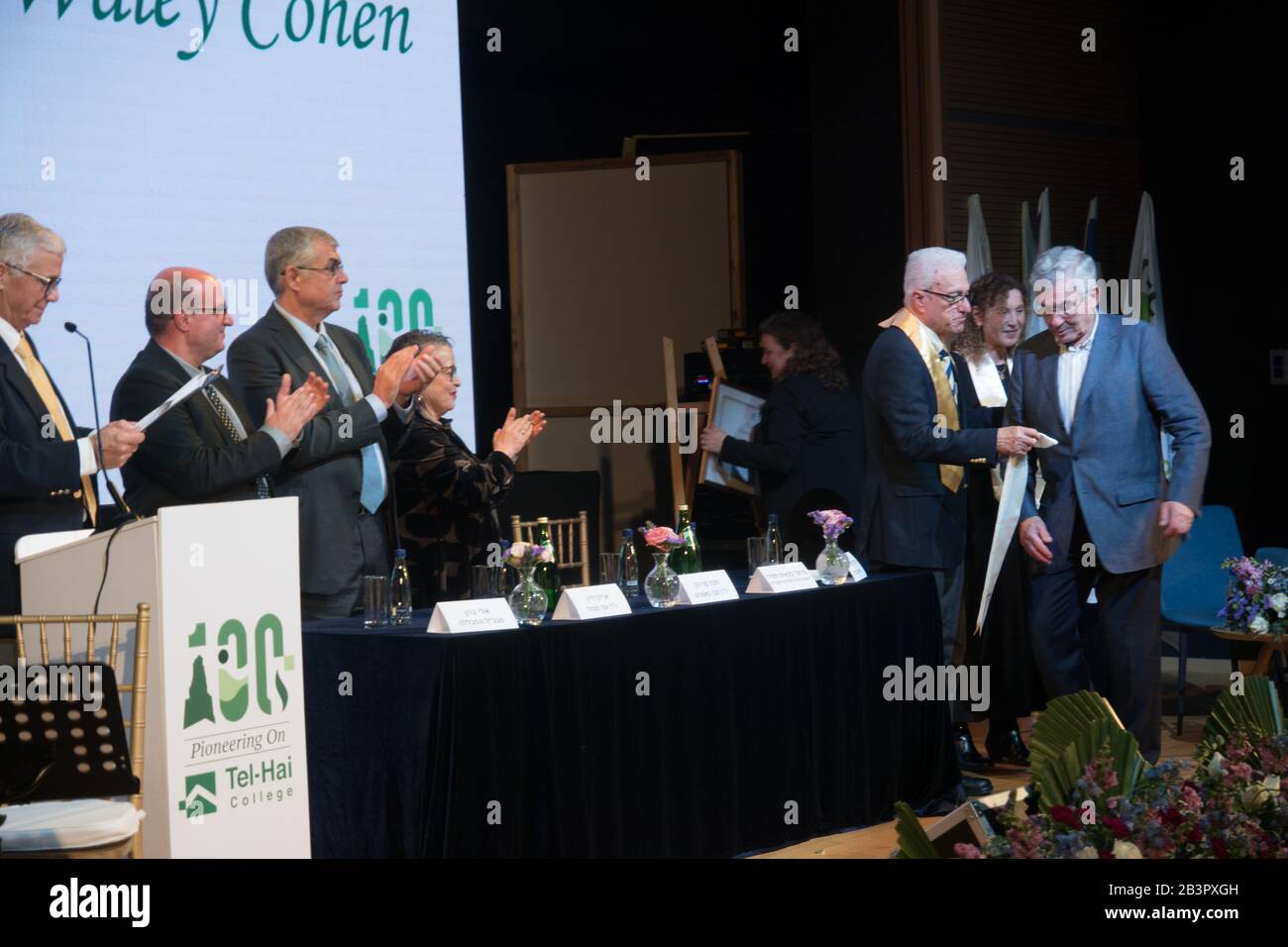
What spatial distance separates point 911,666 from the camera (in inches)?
175

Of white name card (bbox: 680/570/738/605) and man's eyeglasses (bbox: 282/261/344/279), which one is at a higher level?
man's eyeglasses (bbox: 282/261/344/279)

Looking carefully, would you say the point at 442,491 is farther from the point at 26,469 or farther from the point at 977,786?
the point at 977,786

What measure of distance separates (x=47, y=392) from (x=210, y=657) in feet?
4.25

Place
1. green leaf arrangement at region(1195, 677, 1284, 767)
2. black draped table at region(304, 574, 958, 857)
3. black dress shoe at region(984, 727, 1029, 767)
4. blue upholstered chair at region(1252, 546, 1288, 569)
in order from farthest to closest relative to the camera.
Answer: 1. blue upholstered chair at region(1252, 546, 1288, 569)
2. black dress shoe at region(984, 727, 1029, 767)
3. black draped table at region(304, 574, 958, 857)
4. green leaf arrangement at region(1195, 677, 1284, 767)

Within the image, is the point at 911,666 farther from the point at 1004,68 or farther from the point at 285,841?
the point at 1004,68

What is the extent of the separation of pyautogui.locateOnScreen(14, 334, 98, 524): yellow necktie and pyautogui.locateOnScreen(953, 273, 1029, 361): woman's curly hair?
2.81 meters

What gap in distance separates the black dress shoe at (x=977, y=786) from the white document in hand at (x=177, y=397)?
251cm

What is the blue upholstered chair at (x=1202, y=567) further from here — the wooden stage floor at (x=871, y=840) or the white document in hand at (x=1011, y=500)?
the white document in hand at (x=1011, y=500)

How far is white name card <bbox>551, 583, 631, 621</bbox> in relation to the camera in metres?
3.53

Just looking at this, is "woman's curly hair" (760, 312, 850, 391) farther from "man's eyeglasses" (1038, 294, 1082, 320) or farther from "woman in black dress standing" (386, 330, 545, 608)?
"woman in black dress standing" (386, 330, 545, 608)

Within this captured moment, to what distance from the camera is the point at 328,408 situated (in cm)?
447

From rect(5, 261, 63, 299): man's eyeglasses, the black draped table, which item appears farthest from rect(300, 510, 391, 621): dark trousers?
rect(5, 261, 63, 299): man's eyeglasses

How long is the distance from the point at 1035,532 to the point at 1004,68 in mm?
2859
